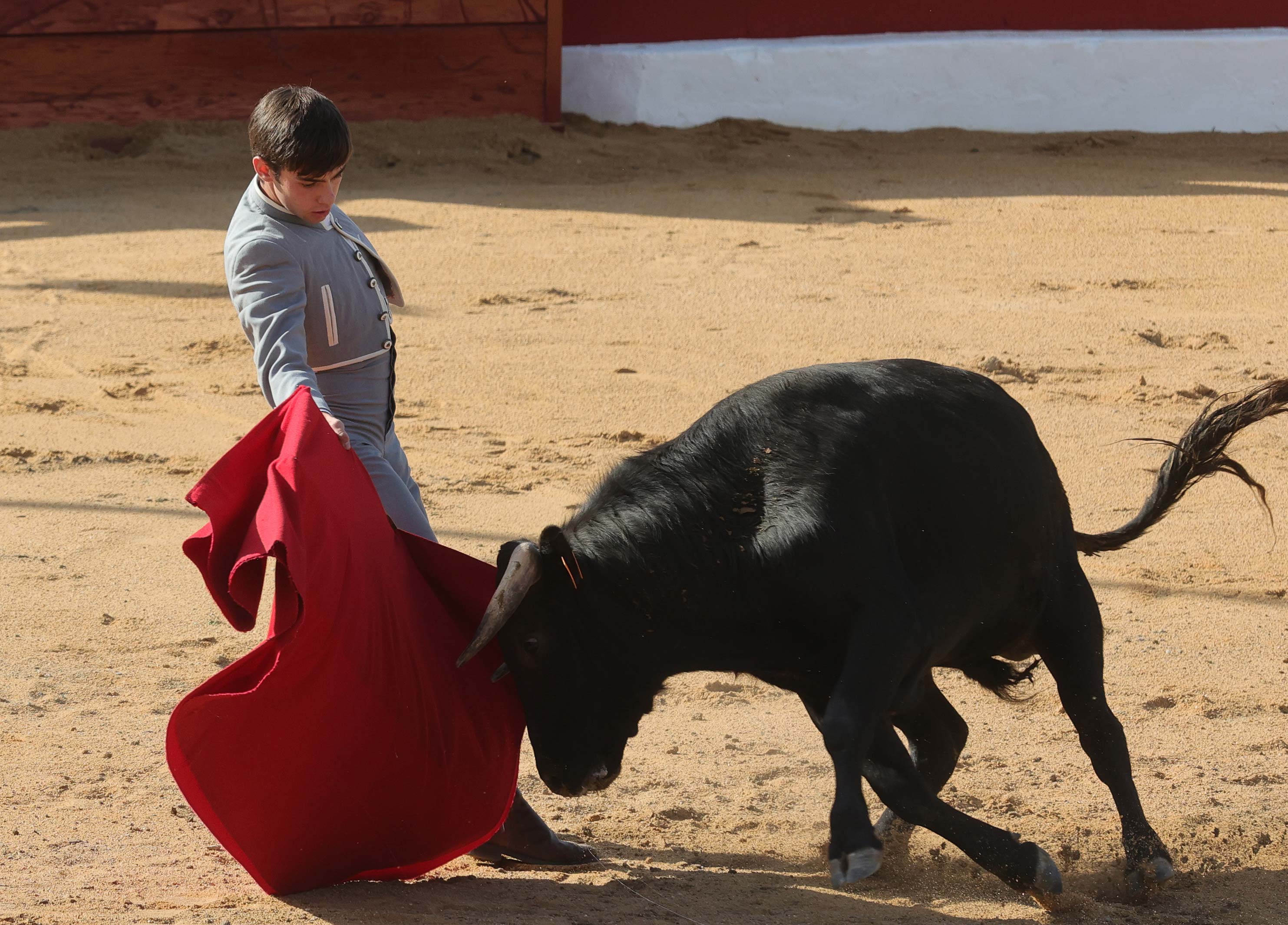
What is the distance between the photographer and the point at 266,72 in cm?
1152

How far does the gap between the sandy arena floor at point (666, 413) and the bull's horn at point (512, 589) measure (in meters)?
0.50

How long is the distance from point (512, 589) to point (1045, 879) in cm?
109

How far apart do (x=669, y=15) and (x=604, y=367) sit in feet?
20.9

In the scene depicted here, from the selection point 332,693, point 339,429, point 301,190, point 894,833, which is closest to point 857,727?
point 894,833

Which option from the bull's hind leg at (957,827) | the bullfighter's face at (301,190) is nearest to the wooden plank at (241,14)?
the bullfighter's face at (301,190)

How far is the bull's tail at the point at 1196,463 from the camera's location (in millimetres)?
3348

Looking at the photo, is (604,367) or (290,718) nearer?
(290,718)

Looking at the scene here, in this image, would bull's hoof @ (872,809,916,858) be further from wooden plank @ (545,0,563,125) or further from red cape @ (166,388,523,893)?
wooden plank @ (545,0,563,125)

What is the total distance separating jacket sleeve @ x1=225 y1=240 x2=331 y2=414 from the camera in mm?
2727

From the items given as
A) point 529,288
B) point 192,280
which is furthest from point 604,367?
point 192,280

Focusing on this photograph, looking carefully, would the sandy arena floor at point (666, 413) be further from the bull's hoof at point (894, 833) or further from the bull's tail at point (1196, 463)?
the bull's tail at point (1196, 463)

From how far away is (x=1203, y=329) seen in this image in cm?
710

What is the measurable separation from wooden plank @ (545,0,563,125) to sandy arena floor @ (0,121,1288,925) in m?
0.33

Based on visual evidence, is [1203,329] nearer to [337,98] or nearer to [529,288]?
[529,288]
